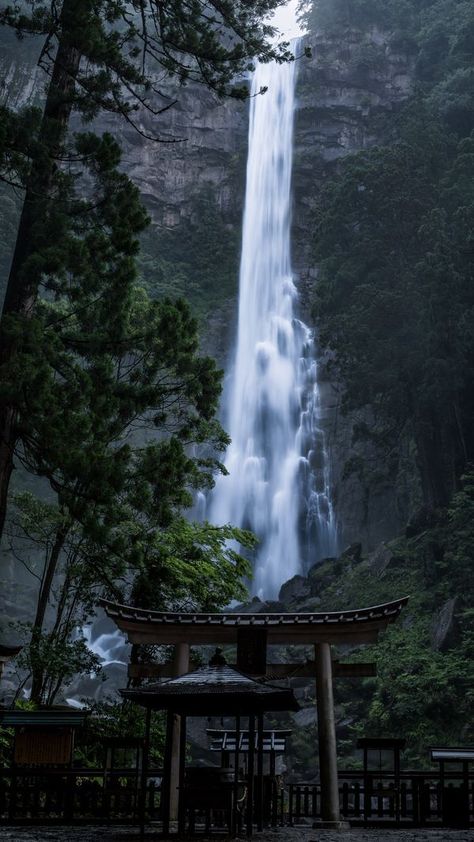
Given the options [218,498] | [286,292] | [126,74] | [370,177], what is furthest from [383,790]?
[286,292]

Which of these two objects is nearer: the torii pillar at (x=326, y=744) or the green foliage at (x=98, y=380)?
the green foliage at (x=98, y=380)

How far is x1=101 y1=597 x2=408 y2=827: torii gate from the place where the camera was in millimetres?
11688

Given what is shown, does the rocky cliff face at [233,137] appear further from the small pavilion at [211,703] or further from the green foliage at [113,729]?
the small pavilion at [211,703]

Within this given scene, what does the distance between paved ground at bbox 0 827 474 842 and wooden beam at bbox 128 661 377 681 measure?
82.8 inches

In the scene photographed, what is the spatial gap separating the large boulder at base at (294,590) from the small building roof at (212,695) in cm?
2174

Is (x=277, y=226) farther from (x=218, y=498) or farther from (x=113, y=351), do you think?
(x=113, y=351)

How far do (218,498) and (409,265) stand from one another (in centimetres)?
1502

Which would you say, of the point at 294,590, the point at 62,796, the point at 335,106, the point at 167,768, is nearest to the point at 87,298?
the point at 167,768

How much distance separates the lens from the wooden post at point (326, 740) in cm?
1119

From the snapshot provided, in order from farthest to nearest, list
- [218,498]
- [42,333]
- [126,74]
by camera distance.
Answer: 1. [218,498]
2. [126,74]
3. [42,333]

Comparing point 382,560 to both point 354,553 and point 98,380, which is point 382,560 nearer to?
point 354,553

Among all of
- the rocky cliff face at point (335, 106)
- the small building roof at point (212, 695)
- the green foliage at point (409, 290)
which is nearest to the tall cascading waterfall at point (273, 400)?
the rocky cliff face at point (335, 106)

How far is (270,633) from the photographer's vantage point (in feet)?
39.7

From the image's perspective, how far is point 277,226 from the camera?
45906 millimetres
